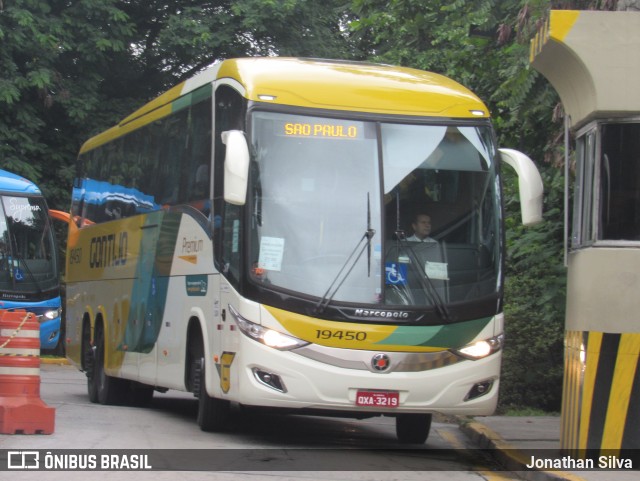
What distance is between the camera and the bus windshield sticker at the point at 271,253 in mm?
10664

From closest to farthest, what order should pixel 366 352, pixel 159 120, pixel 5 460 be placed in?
pixel 5 460
pixel 366 352
pixel 159 120

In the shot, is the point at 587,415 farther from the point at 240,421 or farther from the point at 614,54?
the point at 240,421

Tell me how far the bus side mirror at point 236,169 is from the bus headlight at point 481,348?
2506 mm

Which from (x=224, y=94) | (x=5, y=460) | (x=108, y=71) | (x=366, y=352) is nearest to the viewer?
(x=5, y=460)

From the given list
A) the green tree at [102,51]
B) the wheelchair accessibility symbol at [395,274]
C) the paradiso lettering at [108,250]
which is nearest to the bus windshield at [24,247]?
the green tree at [102,51]

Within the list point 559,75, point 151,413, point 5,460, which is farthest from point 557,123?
point 5,460

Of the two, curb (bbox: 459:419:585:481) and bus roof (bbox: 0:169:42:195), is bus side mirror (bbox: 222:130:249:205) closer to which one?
curb (bbox: 459:419:585:481)

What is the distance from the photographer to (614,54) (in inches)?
387

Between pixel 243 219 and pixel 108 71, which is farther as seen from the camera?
pixel 108 71

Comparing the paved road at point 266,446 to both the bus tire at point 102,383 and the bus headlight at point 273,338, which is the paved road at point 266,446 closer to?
the bus headlight at point 273,338

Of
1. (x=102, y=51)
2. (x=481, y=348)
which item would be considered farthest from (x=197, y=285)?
(x=102, y=51)

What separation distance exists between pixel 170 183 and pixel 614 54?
6.16 m

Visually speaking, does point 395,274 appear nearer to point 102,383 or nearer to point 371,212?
point 371,212

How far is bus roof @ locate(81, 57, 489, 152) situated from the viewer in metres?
11.2
